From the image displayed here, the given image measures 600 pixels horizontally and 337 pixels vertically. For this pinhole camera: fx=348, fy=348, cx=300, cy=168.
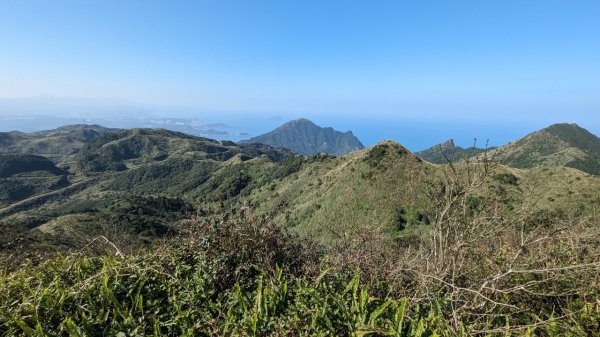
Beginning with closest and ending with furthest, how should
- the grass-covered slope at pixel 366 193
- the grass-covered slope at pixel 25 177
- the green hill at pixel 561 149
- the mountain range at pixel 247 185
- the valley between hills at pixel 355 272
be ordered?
the valley between hills at pixel 355 272 → the mountain range at pixel 247 185 → the grass-covered slope at pixel 366 193 → the green hill at pixel 561 149 → the grass-covered slope at pixel 25 177

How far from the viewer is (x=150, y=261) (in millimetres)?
3723

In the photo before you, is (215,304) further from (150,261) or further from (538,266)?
(538,266)

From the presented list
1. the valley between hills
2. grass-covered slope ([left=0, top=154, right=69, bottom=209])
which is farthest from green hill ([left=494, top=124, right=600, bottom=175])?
grass-covered slope ([left=0, top=154, right=69, bottom=209])

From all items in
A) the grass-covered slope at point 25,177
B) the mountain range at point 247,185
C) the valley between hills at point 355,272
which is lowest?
the grass-covered slope at point 25,177

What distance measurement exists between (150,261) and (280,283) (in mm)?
1441

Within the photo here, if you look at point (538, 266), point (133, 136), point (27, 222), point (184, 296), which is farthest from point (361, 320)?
point (133, 136)

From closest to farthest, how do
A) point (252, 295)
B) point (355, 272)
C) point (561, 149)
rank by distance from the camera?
1. point (252, 295)
2. point (355, 272)
3. point (561, 149)

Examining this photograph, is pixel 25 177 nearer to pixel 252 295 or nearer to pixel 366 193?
pixel 366 193

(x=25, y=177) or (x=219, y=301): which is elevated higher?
(x=219, y=301)

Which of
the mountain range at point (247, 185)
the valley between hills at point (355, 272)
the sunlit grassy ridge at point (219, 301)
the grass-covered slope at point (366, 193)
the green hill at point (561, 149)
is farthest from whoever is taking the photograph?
the green hill at point (561, 149)

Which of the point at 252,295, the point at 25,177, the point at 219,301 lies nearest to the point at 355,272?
the point at 252,295

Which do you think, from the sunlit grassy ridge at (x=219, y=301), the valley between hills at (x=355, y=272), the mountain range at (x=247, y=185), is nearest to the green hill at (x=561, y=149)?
the mountain range at (x=247, y=185)

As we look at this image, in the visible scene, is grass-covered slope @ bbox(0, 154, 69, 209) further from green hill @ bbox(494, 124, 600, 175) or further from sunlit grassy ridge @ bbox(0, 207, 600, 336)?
green hill @ bbox(494, 124, 600, 175)

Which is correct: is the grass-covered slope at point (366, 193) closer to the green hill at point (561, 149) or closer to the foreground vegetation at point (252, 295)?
the foreground vegetation at point (252, 295)
